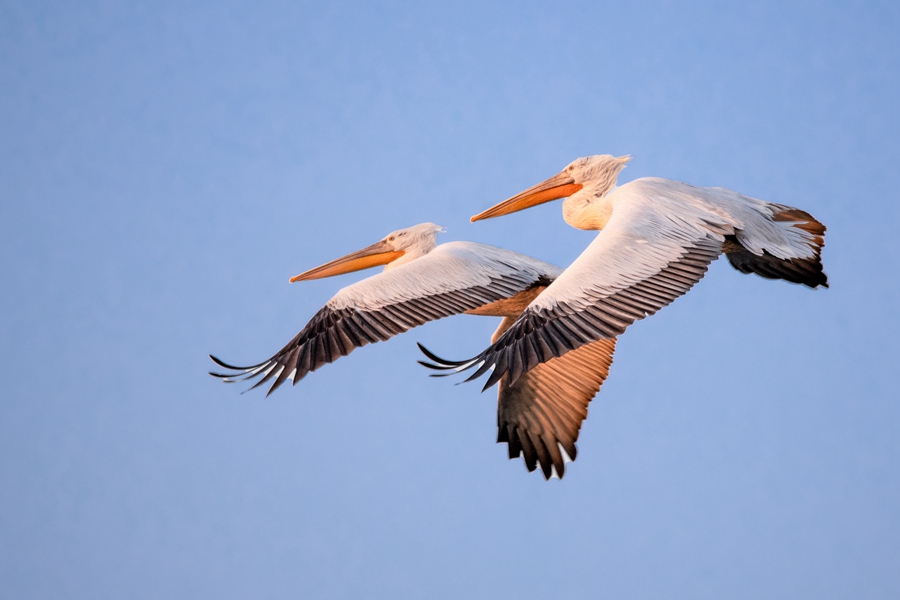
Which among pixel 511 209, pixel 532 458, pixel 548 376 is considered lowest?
pixel 532 458

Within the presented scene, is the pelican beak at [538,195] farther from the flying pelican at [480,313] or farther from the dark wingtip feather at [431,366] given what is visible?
the dark wingtip feather at [431,366]

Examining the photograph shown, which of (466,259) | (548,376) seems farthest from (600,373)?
(466,259)

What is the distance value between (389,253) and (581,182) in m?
2.42

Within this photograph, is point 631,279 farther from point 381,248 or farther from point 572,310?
point 381,248

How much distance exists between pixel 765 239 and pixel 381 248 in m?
4.61

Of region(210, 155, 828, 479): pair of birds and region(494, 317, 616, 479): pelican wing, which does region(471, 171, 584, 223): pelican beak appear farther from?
region(494, 317, 616, 479): pelican wing

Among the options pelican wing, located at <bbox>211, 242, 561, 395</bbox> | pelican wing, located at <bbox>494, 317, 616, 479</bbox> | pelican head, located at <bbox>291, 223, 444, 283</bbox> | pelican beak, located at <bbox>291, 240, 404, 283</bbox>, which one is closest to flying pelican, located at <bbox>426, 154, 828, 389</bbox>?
pelican wing, located at <bbox>211, 242, 561, 395</bbox>

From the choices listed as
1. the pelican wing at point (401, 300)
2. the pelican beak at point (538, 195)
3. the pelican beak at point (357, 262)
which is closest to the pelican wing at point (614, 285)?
the pelican wing at point (401, 300)

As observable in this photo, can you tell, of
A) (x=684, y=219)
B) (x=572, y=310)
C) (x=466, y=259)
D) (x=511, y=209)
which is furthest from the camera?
(x=511, y=209)

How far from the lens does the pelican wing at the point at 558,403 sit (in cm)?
1309

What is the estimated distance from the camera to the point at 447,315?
1239 centimetres

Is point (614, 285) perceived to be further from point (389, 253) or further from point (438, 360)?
point (389, 253)

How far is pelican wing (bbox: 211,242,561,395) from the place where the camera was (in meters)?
12.0

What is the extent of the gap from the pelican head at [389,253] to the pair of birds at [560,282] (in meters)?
0.01
